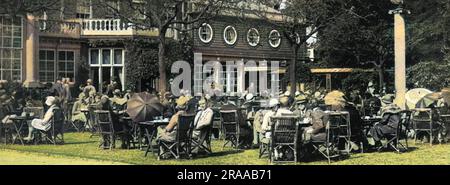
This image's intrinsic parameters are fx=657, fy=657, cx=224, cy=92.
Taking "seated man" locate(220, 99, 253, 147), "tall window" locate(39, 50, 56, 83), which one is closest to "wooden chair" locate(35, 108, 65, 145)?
"seated man" locate(220, 99, 253, 147)

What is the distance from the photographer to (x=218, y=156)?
13.9 metres

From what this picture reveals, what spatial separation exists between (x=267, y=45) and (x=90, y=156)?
32.1 metres

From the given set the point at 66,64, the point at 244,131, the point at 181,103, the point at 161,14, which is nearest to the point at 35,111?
the point at 181,103

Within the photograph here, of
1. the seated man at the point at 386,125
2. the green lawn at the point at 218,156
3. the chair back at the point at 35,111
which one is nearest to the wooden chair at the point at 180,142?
the green lawn at the point at 218,156

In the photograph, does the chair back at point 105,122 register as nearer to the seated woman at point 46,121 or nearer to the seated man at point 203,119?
the seated woman at point 46,121

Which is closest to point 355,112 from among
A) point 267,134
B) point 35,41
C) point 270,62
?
point 267,134

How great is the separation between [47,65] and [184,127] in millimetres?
19591

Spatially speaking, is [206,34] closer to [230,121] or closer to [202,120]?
[230,121]

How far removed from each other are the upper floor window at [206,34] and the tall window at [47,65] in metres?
10.9

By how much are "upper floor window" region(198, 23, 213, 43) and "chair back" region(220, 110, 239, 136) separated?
2423 centimetres

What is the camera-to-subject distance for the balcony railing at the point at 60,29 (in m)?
30.0

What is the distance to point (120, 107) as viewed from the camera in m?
19.3

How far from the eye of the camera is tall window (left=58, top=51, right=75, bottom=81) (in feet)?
103

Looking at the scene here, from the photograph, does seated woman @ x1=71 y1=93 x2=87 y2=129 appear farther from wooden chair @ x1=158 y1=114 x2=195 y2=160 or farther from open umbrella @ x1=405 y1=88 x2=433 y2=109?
open umbrella @ x1=405 y1=88 x2=433 y2=109
